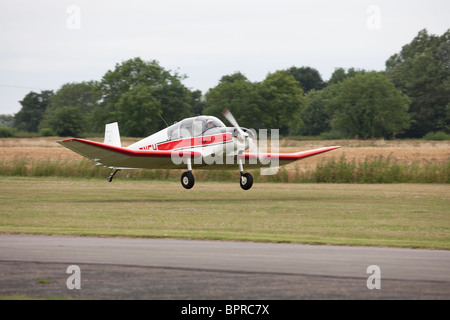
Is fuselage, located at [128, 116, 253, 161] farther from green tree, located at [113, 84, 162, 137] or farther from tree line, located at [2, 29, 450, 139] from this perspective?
green tree, located at [113, 84, 162, 137]

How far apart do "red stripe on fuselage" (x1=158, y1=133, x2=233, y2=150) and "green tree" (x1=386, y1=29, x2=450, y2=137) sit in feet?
254

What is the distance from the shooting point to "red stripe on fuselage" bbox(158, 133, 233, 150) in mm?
22406

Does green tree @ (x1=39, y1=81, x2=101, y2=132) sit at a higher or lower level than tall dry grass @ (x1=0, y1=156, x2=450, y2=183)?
higher

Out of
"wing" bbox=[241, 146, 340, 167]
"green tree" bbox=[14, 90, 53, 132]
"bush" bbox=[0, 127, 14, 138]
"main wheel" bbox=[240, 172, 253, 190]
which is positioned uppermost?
"green tree" bbox=[14, 90, 53, 132]

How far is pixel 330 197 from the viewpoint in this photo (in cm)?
2278

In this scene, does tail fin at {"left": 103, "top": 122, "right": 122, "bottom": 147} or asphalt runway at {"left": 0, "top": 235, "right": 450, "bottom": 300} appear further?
tail fin at {"left": 103, "top": 122, "right": 122, "bottom": 147}

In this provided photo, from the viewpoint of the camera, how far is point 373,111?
9194cm

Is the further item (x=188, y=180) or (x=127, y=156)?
(x=188, y=180)

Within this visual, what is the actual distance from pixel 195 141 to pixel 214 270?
47.2ft

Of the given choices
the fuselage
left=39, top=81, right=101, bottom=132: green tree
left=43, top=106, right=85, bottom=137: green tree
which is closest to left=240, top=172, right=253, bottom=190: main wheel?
the fuselage

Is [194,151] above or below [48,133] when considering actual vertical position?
below

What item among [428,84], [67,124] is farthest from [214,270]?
[428,84]

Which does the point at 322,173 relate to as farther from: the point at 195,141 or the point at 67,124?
the point at 67,124

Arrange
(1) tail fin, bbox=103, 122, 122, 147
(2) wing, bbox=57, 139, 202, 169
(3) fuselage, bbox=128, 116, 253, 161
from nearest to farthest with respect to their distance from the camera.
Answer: (2) wing, bbox=57, 139, 202, 169
(3) fuselage, bbox=128, 116, 253, 161
(1) tail fin, bbox=103, 122, 122, 147
